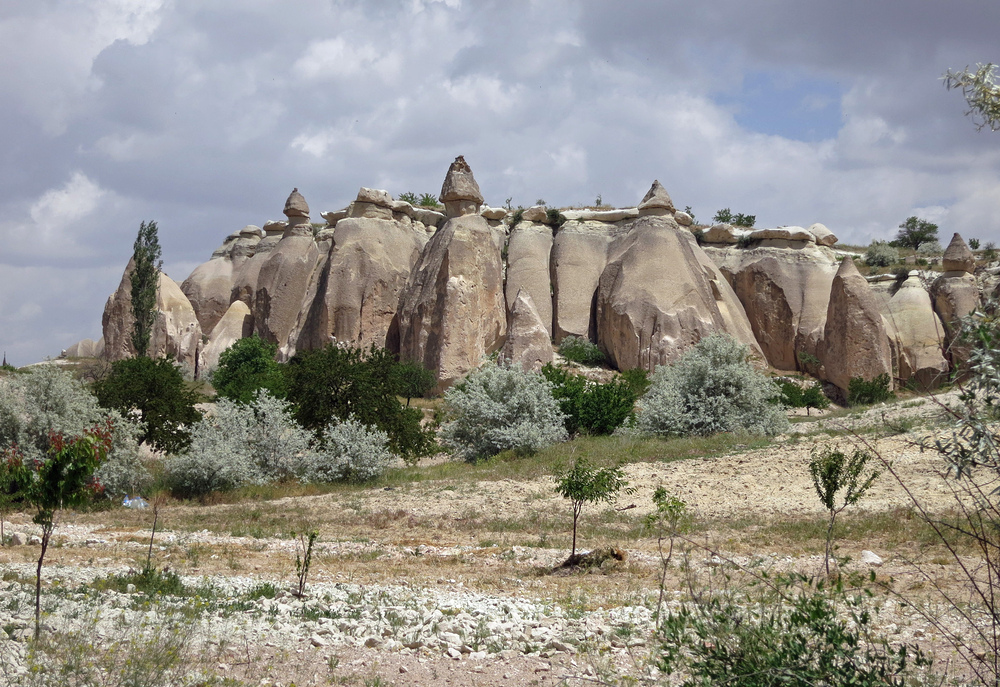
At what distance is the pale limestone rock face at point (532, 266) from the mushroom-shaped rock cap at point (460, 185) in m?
3.65

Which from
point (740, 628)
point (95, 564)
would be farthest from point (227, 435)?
point (740, 628)

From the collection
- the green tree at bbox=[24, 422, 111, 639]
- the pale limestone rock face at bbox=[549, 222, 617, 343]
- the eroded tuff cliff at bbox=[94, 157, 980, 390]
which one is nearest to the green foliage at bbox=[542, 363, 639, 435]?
the eroded tuff cliff at bbox=[94, 157, 980, 390]

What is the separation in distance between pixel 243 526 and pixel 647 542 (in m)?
5.52

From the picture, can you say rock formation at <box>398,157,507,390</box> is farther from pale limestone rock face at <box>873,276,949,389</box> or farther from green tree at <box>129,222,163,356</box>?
pale limestone rock face at <box>873,276,949,389</box>

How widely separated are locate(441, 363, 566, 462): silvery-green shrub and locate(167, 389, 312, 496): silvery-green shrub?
11.2 ft

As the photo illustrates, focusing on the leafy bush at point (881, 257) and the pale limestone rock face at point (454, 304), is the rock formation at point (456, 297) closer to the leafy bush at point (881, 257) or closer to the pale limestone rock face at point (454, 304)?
the pale limestone rock face at point (454, 304)

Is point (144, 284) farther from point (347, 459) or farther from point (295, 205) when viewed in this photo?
point (347, 459)

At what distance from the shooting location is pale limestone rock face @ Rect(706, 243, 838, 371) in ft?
112

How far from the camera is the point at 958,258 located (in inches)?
1294

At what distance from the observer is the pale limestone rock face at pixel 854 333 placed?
102 ft

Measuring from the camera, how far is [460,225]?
30.9 m

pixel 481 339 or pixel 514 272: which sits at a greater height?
pixel 514 272

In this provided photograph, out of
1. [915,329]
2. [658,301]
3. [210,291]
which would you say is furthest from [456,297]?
[915,329]

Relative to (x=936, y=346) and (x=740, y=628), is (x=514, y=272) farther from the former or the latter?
→ (x=740, y=628)
